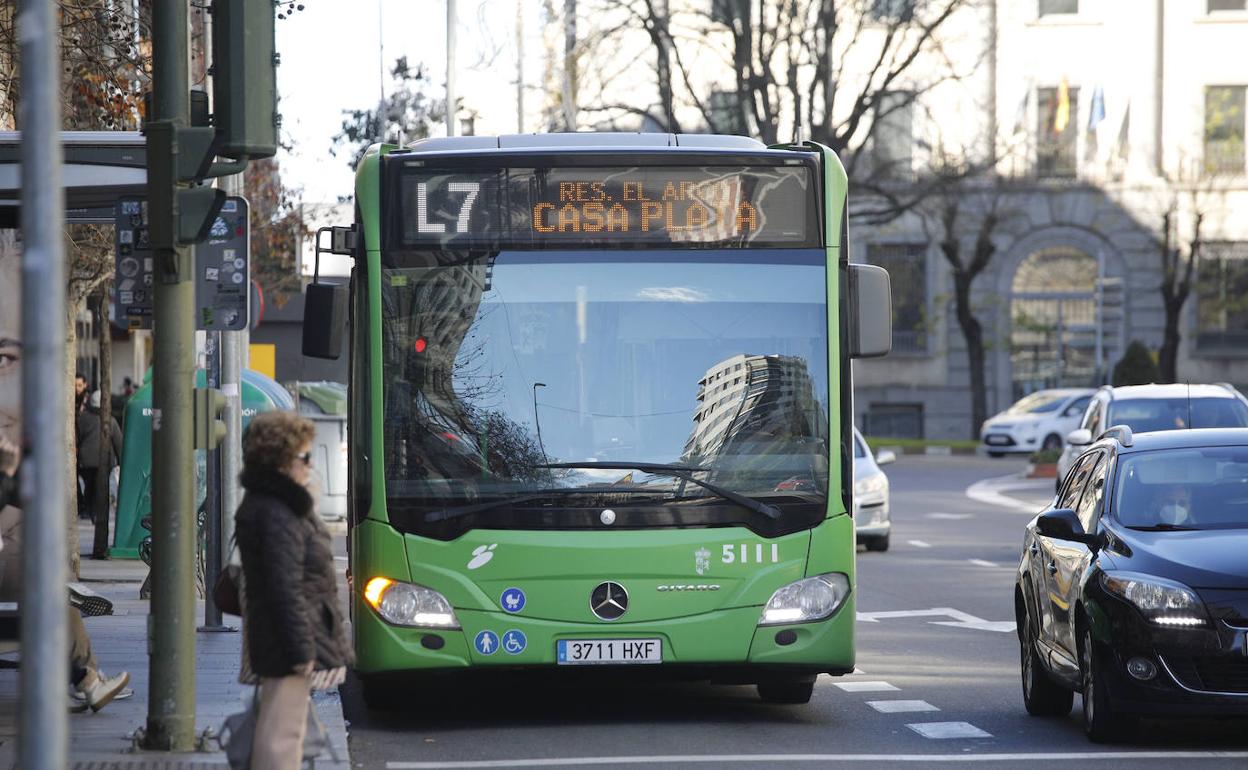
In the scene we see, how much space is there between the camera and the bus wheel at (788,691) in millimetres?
10930

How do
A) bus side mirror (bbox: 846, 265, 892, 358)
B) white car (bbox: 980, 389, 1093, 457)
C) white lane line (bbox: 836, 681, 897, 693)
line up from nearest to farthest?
bus side mirror (bbox: 846, 265, 892, 358) < white lane line (bbox: 836, 681, 897, 693) < white car (bbox: 980, 389, 1093, 457)

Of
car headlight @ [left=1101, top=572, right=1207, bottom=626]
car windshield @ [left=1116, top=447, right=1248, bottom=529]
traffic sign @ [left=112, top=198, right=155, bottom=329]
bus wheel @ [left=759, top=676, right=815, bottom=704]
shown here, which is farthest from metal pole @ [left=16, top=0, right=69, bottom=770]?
bus wheel @ [left=759, top=676, right=815, bottom=704]

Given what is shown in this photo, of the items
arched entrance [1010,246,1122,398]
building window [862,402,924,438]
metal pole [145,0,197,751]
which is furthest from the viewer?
building window [862,402,924,438]

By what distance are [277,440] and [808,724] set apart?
426 cm

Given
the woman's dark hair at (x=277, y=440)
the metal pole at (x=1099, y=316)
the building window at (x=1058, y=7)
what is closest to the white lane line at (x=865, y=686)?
the woman's dark hair at (x=277, y=440)

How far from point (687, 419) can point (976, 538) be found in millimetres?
15233

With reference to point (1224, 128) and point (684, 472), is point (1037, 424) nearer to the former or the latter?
point (1224, 128)

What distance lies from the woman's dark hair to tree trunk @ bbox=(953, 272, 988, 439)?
45.6m

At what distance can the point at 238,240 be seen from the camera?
10.9m

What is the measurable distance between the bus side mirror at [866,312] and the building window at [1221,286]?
4562cm

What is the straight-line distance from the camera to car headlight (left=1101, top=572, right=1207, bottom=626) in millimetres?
8953

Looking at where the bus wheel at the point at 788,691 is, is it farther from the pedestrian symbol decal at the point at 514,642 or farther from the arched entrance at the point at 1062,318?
the arched entrance at the point at 1062,318

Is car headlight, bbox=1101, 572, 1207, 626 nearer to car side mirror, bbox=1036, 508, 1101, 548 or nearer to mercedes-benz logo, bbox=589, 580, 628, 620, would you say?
car side mirror, bbox=1036, 508, 1101, 548

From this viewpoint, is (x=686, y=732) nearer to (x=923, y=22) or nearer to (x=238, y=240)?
(x=238, y=240)
